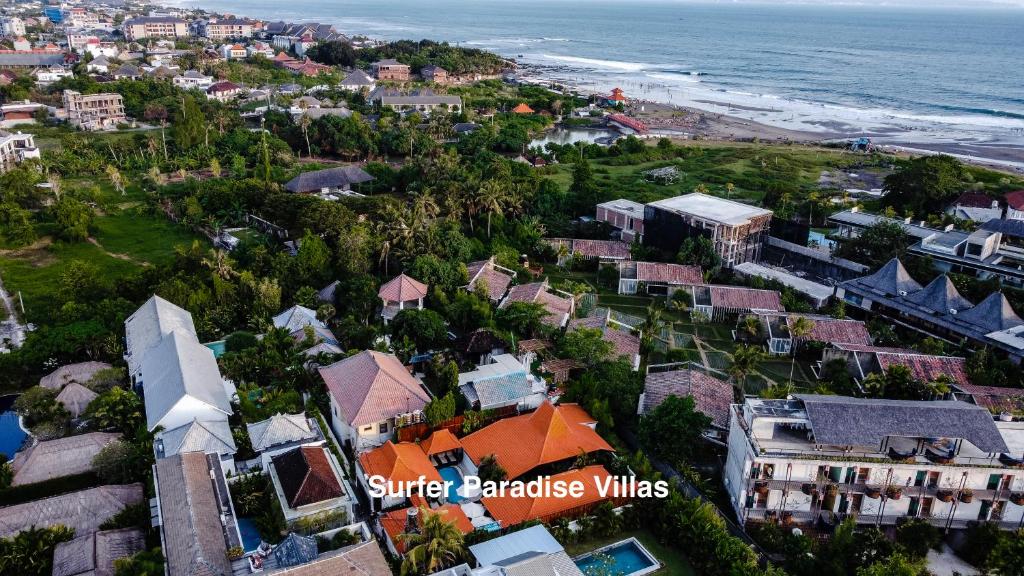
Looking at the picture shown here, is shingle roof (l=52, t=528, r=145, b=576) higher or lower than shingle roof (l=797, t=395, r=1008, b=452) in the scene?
lower

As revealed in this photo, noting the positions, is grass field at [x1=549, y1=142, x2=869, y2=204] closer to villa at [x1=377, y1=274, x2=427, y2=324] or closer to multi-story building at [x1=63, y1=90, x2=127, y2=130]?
villa at [x1=377, y1=274, x2=427, y2=324]

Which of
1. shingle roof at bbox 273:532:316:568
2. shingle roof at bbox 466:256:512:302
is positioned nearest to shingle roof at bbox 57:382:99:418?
shingle roof at bbox 273:532:316:568

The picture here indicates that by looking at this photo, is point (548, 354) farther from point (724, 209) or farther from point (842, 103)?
point (842, 103)

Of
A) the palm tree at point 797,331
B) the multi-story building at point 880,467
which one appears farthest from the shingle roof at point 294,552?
the palm tree at point 797,331

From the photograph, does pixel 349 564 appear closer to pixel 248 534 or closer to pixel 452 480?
pixel 248 534

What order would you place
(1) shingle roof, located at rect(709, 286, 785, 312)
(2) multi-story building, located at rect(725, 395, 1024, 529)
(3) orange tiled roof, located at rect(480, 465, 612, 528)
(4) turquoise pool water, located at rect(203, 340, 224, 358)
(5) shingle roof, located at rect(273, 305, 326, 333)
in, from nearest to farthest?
(2) multi-story building, located at rect(725, 395, 1024, 529) → (3) orange tiled roof, located at rect(480, 465, 612, 528) → (4) turquoise pool water, located at rect(203, 340, 224, 358) → (5) shingle roof, located at rect(273, 305, 326, 333) → (1) shingle roof, located at rect(709, 286, 785, 312)

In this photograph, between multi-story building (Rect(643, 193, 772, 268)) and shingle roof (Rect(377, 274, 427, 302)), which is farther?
multi-story building (Rect(643, 193, 772, 268))

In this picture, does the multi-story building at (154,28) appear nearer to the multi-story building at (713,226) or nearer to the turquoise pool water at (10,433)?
the multi-story building at (713,226)
